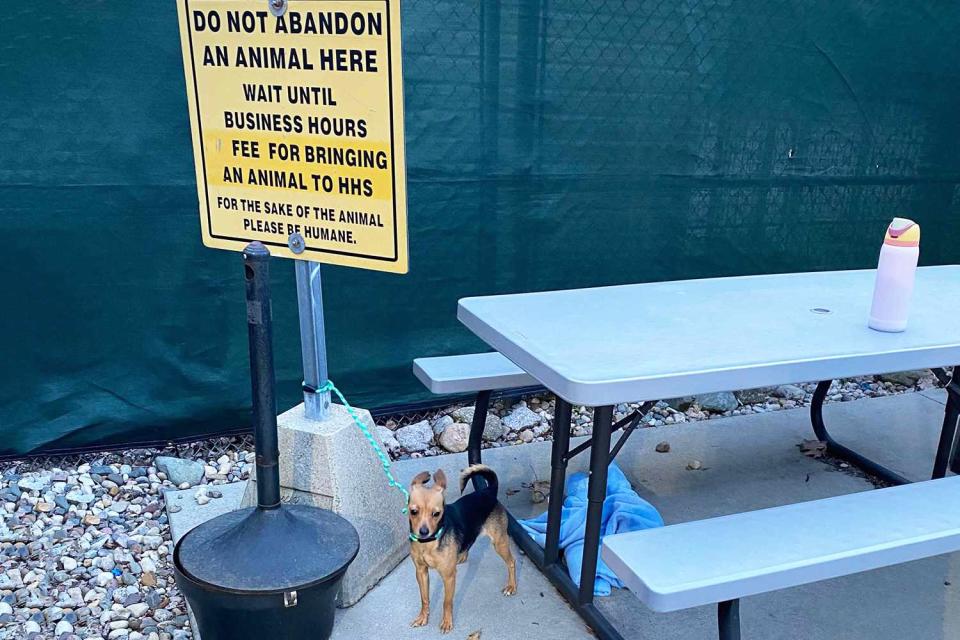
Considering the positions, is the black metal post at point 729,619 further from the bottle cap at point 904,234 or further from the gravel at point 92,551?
the gravel at point 92,551

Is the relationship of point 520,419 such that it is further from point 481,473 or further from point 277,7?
point 277,7

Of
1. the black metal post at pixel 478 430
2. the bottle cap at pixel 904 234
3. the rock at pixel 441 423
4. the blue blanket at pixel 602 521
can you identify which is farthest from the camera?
the rock at pixel 441 423

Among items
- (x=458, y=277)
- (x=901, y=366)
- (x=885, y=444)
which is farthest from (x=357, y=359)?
(x=885, y=444)

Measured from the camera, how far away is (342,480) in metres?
2.48

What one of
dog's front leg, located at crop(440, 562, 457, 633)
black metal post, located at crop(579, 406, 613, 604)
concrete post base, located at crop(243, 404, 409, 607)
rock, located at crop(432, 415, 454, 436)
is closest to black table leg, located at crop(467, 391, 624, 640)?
black metal post, located at crop(579, 406, 613, 604)

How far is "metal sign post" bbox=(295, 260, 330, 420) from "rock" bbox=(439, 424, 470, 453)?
1.36 metres

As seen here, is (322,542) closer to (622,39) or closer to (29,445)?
(29,445)

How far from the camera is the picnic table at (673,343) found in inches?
78.8

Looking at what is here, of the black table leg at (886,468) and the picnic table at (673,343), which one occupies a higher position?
the picnic table at (673,343)

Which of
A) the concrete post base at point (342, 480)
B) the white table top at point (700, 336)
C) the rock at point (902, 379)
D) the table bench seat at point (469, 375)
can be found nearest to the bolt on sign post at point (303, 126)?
the concrete post base at point (342, 480)

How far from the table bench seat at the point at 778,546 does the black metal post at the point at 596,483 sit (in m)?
0.32

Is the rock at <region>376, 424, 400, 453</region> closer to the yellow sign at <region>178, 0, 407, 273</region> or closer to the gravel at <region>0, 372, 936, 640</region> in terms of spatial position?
the gravel at <region>0, 372, 936, 640</region>

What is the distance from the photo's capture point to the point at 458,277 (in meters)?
3.92

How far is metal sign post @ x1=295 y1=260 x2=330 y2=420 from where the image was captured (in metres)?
2.43
